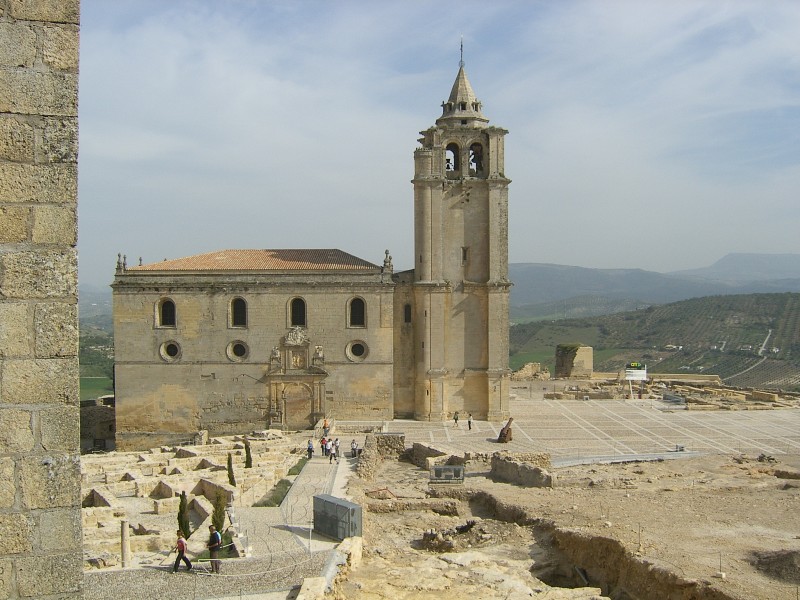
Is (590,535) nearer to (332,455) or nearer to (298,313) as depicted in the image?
(332,455)

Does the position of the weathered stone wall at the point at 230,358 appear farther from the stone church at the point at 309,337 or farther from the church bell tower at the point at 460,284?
the church bell tower at the point at 460,284

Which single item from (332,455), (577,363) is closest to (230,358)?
(332,455)

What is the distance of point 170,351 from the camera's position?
37.0m

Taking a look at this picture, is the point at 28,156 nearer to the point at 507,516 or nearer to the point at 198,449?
the point at 507,516

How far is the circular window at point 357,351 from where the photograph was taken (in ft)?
121

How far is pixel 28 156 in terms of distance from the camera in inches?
178

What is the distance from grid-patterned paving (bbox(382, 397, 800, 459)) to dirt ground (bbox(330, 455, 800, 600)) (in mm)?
3565

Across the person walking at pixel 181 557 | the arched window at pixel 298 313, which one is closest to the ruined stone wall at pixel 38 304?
the person walking at pixel 181 557

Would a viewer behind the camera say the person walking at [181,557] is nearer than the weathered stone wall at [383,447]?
Yes

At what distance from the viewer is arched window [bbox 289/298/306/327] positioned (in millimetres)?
37062

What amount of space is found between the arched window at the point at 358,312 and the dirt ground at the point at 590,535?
31.5 ft

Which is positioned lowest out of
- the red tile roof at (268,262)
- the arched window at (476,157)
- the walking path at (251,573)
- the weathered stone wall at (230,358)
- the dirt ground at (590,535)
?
the dirt ground at (590,535)

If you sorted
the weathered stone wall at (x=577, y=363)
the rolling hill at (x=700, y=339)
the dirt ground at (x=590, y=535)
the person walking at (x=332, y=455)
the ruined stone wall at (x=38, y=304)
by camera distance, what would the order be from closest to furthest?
the ruined stone wall at (x=38, y=304) < the dirt ground at (x=590, y=535) < the person walking at (x=332, y=455) < the weathered stone wall at (x=577, y=363) < the rolling hill at (x=700, y=339)

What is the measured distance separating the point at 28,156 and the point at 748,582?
48.9ft
